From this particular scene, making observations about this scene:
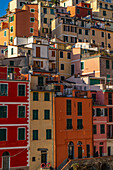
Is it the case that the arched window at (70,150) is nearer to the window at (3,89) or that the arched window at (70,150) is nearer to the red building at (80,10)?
the window at (3,89)

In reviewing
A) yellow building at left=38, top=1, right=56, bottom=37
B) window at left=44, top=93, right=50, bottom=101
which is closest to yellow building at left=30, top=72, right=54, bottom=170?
window at left=44, top=93, right=50, bottom=101

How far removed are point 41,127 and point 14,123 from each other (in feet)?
13.7

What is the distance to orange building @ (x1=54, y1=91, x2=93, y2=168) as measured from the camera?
48.7 meters

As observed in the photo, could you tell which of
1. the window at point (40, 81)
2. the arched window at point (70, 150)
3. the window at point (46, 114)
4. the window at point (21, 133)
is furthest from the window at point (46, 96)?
the arched window at point (70, 150)

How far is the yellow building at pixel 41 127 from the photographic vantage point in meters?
47.2

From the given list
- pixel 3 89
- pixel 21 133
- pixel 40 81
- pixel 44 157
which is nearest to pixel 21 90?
pixel 3 89

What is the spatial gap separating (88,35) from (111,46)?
7.38 metres

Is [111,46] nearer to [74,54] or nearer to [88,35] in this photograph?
[88,35]

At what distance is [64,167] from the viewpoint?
4734 centimetres

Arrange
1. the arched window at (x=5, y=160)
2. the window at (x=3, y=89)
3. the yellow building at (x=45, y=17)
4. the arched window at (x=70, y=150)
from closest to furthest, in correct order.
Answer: the arched window at (x=5, y=160) < the window at (x=3, y=89) < the arched window at (x=70, y=150) < the yellow building at (x=45, y=17)

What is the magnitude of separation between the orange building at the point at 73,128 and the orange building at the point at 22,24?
3171 cm

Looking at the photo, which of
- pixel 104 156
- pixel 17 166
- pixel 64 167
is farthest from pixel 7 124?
pixel 104 156

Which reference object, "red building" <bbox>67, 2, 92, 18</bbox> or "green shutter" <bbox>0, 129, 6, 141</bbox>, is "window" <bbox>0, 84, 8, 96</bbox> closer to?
"green shutter" <bbox>0, 129, 6, 141</bbox>

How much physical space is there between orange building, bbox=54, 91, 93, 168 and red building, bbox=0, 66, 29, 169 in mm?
4763
